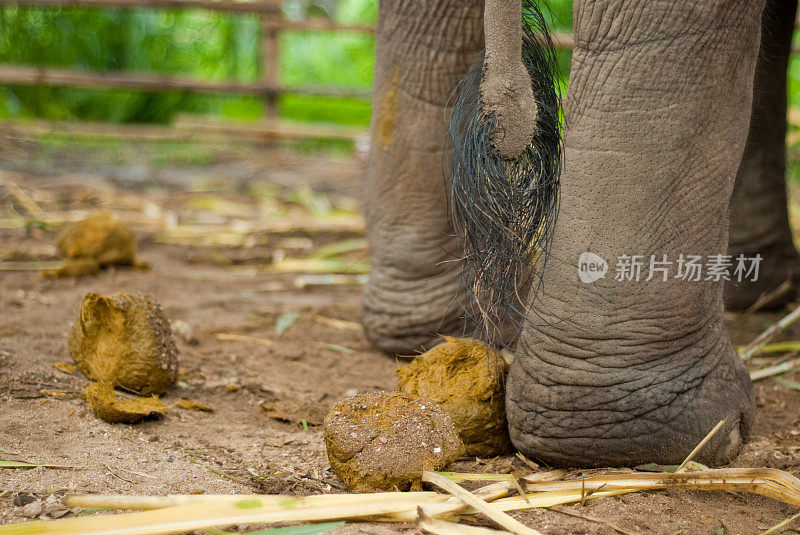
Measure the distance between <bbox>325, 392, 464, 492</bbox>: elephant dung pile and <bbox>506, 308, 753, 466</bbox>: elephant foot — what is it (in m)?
0.17

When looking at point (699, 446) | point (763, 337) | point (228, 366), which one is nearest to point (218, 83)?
point (228, 366)

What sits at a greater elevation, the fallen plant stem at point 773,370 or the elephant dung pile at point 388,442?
the elephant dung pile at point 388,442

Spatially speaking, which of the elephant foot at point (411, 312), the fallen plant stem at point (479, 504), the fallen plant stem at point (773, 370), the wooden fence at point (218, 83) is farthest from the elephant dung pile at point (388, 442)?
the wooden fence at point (218, 83)

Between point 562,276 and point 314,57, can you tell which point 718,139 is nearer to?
point 562,276

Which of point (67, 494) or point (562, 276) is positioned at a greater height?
point (562, 276)

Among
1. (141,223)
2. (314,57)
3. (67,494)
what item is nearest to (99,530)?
(67,494)

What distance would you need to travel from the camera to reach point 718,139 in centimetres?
150

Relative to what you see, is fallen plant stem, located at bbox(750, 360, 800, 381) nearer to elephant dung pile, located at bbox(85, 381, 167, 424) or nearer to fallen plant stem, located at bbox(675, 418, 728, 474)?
fallen plant stem, located at bbox(675, 418, 728, 474)

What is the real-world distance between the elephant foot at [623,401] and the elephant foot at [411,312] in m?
0.50

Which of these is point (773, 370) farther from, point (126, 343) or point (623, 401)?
point (126, 343)

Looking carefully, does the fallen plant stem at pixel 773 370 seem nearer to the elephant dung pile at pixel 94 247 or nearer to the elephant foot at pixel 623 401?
the elephant foot at pixel 623 401

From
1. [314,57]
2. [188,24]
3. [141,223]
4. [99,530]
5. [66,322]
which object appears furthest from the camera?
[314,57]

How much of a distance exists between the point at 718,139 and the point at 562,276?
0.34m

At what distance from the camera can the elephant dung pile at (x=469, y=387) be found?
1.61 metres
